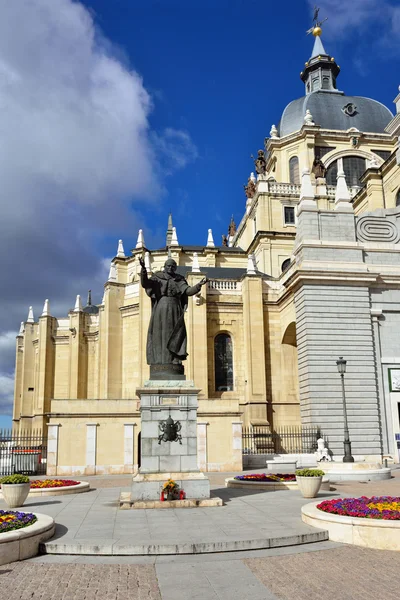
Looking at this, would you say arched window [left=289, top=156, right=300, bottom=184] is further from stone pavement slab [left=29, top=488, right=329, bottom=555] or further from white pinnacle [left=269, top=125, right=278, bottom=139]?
stone pavement slab [left=29, top=488, right=329, bottom=555]

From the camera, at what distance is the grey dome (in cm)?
5091

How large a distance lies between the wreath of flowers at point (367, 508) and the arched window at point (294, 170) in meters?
41.3

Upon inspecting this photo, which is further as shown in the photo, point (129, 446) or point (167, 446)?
point (129, 446)

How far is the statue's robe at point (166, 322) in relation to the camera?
12633 millimetres

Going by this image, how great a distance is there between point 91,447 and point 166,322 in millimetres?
12709

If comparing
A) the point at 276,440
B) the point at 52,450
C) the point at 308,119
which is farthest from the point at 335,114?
the point at 52,450

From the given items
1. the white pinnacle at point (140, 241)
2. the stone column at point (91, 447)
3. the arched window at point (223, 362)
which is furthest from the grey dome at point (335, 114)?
the stone column at point (91, 447)

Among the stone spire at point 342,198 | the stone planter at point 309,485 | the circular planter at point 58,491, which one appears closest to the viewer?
the stone planter at point 309,485

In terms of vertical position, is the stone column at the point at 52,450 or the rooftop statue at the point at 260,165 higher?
the rooftop statue at the point at 260,165

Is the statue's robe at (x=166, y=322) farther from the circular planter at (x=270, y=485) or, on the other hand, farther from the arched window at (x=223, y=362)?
the arched window at (x=223, y=362)

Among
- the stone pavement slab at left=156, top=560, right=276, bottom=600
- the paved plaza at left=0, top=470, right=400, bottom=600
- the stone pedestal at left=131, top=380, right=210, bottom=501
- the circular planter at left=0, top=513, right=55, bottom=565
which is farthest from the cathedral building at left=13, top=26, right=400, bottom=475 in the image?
the stone pavement slab at left=156, top=560, right=276, bottom=600

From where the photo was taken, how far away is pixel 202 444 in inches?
934

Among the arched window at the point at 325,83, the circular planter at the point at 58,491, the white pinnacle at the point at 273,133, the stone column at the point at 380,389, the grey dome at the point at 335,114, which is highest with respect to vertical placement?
the arched window at the point at 325,83

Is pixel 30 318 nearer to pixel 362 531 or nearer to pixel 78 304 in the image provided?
pixel 78 304
